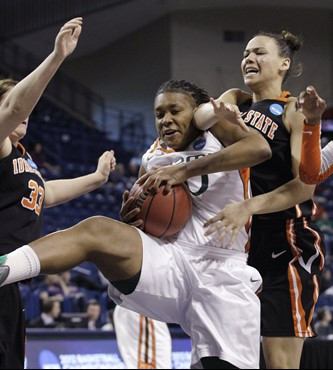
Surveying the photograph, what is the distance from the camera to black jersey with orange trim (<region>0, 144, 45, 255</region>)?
346cm

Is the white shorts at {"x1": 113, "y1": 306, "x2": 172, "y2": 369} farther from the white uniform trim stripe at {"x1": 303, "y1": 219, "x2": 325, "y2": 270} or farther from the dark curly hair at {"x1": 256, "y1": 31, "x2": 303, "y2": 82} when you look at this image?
the dark curly hair at {"x1": 256, "y1": 31, "x2": 303, "y2": 82}

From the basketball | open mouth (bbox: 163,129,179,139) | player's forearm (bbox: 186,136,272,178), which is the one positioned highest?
open mouth (bbox: 163,129,179,139)

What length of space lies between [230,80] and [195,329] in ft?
46.2

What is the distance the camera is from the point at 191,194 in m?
3.44

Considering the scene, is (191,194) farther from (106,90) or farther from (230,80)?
(106,90)

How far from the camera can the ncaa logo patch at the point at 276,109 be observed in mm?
3900

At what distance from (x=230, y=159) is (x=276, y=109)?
818 mm

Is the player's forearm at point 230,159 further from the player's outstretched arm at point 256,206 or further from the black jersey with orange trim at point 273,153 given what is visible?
the black jersey with orange trim at point 273,153

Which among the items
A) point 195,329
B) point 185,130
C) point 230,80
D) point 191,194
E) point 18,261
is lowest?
point 195,329

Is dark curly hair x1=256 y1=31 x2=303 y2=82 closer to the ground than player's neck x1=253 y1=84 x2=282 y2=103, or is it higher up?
higher up

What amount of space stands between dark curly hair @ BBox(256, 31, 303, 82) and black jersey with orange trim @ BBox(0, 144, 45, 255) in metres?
1.50

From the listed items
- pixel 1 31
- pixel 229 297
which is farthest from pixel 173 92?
pixel 1 31

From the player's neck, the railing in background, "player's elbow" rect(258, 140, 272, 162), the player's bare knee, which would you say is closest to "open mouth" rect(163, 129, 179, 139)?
"player's elbow" rect(258, 140, 272, 162)

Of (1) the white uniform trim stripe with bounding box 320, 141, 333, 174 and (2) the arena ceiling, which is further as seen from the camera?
(2) the arena ceiling
